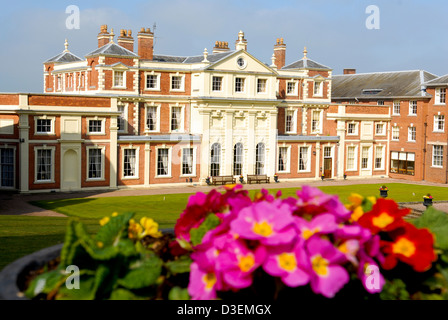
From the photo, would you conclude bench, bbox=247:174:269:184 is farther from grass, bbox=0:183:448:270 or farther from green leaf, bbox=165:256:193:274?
green leaf, bbox=165:256:193:274

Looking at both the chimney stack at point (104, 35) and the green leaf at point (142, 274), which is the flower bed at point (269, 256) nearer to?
the green leaf at point (142, 274)

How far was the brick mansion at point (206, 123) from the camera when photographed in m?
34.1

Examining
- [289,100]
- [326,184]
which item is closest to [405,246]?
[326,184]

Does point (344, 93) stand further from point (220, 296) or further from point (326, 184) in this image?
point (220, 296)

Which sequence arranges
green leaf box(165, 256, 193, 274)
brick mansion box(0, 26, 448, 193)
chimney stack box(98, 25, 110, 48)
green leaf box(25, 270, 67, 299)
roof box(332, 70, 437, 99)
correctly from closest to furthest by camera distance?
green leaf box(25, 270, 67, 299) → green leaf box(165, 256, 193, 274) → brick mansion box(0, 26, 448, 193) → chimney stack box(98, 25, 110, 48) → roof box(332, 70, 437, 99)

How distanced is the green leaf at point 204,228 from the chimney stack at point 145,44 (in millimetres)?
39479

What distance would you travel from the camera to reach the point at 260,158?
4341 centimetres

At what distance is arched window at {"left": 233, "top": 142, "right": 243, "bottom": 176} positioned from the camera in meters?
42.4

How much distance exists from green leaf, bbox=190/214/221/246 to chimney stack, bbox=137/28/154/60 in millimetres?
39479

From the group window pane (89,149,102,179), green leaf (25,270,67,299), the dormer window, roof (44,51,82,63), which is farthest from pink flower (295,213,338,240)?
roof (44,51,82,63)

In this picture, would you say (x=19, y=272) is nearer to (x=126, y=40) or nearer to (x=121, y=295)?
(x=121, y=295)

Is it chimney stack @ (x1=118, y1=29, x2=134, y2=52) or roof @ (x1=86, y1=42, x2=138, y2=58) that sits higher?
chimney stack @ (x1=118, y1=29, x2=134, y2=52)

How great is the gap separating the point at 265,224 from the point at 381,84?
5212 centimetres

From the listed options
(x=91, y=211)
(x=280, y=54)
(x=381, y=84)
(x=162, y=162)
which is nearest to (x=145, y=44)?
(x=162, y=162)
